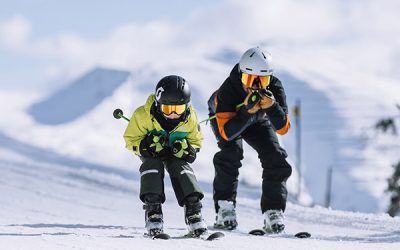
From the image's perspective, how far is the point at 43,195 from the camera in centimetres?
1194

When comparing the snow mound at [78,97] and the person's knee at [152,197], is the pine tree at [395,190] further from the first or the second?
the snow mound at [78,97]

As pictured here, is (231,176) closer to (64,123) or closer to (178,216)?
(178,216)

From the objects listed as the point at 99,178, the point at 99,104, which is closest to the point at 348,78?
the point at 99,104

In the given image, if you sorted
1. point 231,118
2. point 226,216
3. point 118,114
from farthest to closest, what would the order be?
point 226,216, point 231,118, point 118,114

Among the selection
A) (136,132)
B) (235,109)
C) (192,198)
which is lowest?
(192,198)

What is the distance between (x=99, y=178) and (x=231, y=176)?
702 centimetres

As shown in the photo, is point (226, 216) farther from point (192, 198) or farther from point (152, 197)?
point (152, 197)

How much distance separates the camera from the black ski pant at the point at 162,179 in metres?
7.02

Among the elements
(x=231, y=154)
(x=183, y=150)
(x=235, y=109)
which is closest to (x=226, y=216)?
(x=231, y=154)

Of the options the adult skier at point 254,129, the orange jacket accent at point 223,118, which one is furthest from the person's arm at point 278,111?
the orange jacket accent at point 223,118

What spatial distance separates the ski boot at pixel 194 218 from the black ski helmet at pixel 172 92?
2.79 ft

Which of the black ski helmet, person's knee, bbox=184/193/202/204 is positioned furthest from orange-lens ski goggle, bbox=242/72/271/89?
person's knee, bbox=184/193/202/204

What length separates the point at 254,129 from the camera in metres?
8.35

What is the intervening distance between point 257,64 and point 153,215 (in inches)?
72.1
